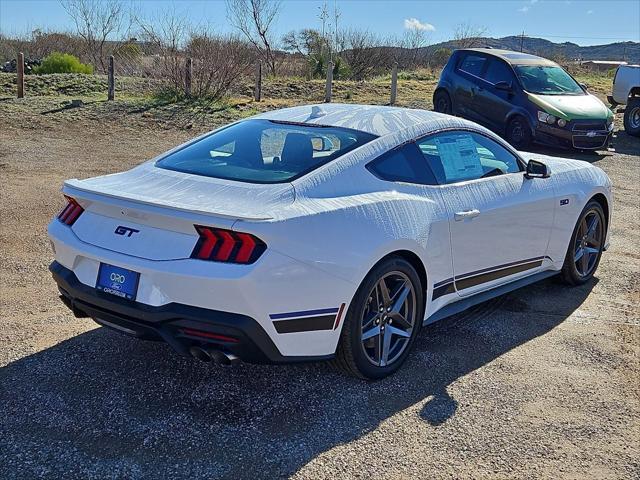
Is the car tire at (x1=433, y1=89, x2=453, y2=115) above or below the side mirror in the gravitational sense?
above

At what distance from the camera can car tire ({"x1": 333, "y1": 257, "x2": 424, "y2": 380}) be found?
3.65 meters

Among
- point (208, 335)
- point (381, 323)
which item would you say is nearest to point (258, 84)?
point (381, 323)

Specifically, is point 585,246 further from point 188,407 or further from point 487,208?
point 188,407

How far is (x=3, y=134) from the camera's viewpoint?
1261cm

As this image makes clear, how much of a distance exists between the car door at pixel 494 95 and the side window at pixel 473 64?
20cm

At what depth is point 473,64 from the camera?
47.0 ft

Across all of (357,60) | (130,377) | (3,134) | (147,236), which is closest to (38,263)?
(130,377)

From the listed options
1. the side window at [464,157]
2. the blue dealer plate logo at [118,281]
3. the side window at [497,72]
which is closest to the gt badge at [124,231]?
the blue dealer plate logo at [118,281]

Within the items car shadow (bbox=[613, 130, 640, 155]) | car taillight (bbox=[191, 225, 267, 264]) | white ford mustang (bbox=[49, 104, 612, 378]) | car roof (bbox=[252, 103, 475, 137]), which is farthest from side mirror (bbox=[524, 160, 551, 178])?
car shadow (bbox=[613, 130, 640, 155])

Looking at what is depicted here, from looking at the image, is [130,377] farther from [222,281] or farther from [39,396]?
[222,281]

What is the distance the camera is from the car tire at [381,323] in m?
3.65

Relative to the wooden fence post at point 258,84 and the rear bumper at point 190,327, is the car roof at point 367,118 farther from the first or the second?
the wooden fence post at point 258,84

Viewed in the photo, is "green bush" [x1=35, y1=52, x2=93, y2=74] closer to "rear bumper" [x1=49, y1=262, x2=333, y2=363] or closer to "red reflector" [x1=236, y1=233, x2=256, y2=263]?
"rear bumper" [x1=49, y1=262, x2=333, y2=363]

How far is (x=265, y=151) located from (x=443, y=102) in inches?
459
